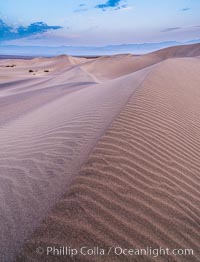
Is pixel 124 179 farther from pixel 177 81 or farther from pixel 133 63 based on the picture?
pixel 133 63

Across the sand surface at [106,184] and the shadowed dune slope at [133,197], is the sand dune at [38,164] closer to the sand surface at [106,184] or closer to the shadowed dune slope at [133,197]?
the sand surface at [106,184]

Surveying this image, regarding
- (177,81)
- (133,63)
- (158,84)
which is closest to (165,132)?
(158,84)

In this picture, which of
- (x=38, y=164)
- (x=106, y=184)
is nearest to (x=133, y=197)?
(x=106, y=184)

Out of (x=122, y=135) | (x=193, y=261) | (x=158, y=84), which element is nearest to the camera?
(x=193, y=261)

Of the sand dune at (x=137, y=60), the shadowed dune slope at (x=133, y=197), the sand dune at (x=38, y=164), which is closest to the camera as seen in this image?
the shadowed dune slope at (x=133, y=197)

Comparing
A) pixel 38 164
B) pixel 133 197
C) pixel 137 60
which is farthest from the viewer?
pixel 137 60

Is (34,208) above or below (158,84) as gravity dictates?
below

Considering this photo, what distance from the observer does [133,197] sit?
2418mm

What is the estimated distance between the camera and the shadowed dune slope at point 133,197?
1.96m

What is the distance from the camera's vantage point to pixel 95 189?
2367mm

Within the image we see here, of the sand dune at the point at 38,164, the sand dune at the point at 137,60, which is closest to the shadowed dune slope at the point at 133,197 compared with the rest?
the sand dune at the point at 38,164

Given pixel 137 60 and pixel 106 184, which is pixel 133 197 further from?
Answer: pixel 137 60

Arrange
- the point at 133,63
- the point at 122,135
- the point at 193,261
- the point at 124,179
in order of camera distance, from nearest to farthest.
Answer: the point at 193,261, the point at 124,179, the point at 122,135, the point at 133,63

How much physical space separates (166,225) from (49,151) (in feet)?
6.23
